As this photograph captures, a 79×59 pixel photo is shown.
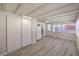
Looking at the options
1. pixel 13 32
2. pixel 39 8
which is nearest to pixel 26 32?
pixel 13 32

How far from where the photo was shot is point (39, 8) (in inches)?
56.0

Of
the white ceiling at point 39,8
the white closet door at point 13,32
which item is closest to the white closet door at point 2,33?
the white closet door at point 13,32

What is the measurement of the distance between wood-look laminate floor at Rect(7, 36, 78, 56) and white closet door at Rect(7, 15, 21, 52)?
143 millimetres

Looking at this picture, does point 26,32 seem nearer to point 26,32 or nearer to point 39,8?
point 26,32

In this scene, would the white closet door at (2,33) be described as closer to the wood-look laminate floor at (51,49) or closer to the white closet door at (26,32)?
the wood-look laminate floor at (51,49)

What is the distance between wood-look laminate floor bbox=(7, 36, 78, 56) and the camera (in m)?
1.45

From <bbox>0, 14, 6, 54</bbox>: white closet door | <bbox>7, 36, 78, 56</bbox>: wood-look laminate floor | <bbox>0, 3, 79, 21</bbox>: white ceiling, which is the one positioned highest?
<bbox>0, 3, 79, 21</bbox>: white ceiling

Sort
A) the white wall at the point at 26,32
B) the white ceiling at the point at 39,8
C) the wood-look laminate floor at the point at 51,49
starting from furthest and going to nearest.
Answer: the white wall at the point at 26,32, the wood-look laminate floor at the point at 51,49, the white ceiling at the point at 39,8

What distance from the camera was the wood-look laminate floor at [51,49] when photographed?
1.45m

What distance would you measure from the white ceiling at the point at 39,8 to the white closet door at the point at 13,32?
0.19 metres

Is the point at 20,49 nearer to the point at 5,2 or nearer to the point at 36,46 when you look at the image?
the point at 36,46

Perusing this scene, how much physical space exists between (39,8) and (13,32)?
73 centimetres

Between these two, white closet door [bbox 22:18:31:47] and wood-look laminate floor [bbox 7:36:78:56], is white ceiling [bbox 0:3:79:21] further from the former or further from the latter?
wood-look laminate floor [bbox 7:36:78:56]

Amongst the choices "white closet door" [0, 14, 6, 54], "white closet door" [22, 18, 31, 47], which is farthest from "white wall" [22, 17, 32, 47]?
"white closet door" [0, 14, 6, 54]
